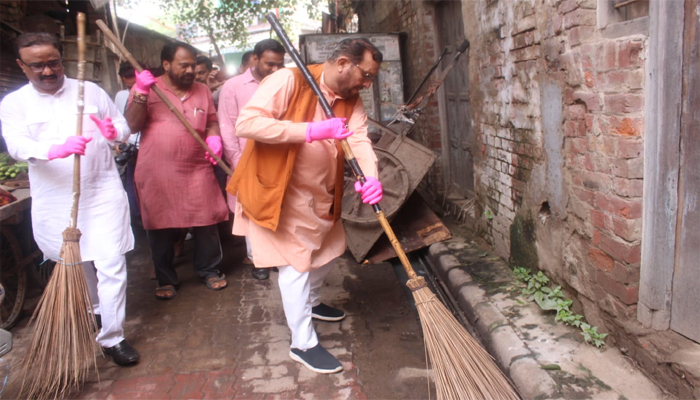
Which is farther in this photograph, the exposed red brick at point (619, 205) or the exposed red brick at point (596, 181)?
the exposed red brick at point (596, 181)

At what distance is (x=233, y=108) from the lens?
4445 mm

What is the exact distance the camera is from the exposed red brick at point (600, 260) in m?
2.78

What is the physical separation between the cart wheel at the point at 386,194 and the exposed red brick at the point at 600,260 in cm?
188

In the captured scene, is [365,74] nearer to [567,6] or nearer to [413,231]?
[567,6]

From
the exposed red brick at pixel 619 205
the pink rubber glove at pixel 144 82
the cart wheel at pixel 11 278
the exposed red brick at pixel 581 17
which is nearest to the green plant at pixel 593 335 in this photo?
the exposed red brick at pixel 619 205

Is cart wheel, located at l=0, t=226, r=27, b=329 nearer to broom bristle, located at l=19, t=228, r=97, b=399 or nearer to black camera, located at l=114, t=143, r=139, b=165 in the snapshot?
black camera, located at l=114, t=143, r=139, b=165

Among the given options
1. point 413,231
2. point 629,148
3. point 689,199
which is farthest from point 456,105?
point 689,199

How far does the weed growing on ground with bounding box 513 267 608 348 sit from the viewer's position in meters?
2.87

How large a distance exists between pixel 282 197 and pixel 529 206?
1.74 metres

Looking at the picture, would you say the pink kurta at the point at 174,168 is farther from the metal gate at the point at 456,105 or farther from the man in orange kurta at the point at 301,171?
the metal gate at the point at 456,105

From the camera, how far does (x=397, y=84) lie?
7.31m

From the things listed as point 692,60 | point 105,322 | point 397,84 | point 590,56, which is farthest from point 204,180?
point 397,84

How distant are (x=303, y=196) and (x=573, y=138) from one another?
59.0 inches

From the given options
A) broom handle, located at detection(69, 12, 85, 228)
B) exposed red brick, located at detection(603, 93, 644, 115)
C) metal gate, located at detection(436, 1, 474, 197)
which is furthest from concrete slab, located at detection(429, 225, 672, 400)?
broom handle, located at detection(69, 12, 85, 228)
